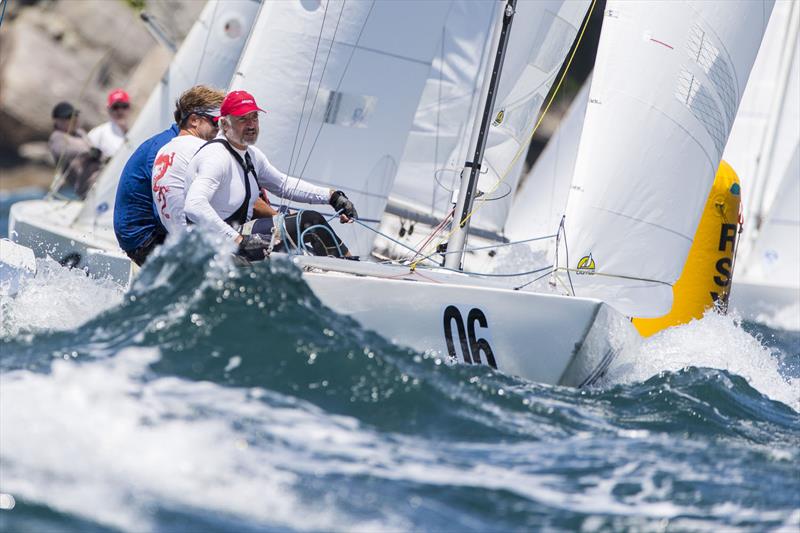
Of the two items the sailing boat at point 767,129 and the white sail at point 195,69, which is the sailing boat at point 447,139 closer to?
the white sail at point 195,69

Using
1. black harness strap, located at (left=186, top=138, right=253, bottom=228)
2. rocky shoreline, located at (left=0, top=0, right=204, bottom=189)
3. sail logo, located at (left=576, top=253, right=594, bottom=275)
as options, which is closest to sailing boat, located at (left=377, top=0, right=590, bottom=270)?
sail logo, located at (left=576, top=253, right=594, bottom=275)

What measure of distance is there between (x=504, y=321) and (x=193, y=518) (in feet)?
6.37

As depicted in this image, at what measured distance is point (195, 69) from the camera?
8453 mm

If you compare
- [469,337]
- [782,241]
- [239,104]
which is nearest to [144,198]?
[239,104]

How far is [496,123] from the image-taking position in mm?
6012

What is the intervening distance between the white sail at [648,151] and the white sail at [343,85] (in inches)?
52.9

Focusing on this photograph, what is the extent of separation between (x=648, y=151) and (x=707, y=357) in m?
1.05

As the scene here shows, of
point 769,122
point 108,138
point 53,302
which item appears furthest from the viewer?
point 769,122

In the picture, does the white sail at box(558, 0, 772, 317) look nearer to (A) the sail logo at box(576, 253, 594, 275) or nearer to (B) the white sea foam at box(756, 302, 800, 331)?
(A) the sail logo at box(576, 253, 594, 275)

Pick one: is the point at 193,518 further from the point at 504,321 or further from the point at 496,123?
the point at 496,123

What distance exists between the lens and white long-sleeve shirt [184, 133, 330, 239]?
4582 mm

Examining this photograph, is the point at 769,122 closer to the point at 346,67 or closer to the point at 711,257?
the point at 711,257

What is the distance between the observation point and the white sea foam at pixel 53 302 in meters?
4.63

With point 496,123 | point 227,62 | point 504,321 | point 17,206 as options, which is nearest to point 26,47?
point 17,206
